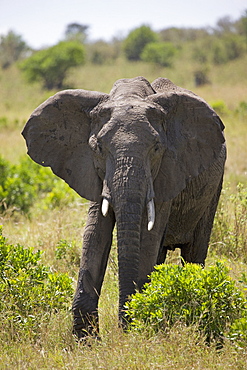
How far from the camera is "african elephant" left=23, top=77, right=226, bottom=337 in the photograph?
409cm

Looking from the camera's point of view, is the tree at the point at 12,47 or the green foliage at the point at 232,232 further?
the tree at the point at 12,47

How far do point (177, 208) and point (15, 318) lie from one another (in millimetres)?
1642

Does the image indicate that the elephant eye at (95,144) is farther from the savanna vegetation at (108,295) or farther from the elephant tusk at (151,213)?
the savanna vegetation at (108,295)

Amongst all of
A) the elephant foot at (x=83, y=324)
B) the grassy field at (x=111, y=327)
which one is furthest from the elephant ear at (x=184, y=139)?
the elephant foot at (x=83, y=324)

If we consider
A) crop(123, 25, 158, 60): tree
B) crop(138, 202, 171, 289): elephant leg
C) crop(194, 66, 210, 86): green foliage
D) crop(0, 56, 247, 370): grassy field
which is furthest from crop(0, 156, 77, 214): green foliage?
crop(123, 25, 158, 60): tree

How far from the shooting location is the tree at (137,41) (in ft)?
164

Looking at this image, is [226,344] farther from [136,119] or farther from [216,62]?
[216,62]

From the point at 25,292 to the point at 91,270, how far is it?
0.58 metres

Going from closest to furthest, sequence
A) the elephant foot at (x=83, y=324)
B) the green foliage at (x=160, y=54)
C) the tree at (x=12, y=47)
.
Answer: the elephant foot at (x=83, y=324), the green foliage at (x=160, y=54), the tree at (x=12, y=47)

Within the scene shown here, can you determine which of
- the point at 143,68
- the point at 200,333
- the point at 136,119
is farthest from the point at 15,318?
the point at 143,68

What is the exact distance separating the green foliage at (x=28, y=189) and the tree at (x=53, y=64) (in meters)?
27.8

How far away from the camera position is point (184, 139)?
15.6 ft

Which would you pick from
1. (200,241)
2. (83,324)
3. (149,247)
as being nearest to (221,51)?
(200,241)

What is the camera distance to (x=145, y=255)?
4527 millimetres
